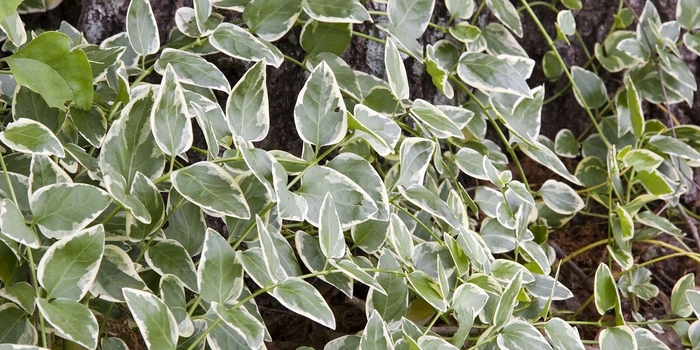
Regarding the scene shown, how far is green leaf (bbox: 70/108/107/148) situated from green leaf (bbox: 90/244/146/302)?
0.60ft

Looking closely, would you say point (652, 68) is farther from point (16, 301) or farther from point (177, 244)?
point (16, 301)

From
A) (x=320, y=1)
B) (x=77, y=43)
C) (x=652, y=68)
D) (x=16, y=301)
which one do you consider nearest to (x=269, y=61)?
(x=320, y=1)

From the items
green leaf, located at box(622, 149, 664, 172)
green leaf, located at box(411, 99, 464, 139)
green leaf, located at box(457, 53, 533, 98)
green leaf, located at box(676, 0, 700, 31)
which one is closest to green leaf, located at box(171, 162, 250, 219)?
green leaf, located at box(411, 99, 464, 139)

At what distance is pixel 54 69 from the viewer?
799mm

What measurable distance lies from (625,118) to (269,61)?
862mm

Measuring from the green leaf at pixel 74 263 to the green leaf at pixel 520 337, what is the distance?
0.51 m

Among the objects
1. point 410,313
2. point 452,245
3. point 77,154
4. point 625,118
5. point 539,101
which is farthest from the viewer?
point 625,118

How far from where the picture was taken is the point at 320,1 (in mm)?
1000

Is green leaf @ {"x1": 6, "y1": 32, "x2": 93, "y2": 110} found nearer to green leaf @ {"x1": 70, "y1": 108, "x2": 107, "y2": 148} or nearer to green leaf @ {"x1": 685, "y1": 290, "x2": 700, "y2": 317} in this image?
green leaf @ {"x1": 70, "y1": 108, "x2": 107, "y2": 148}

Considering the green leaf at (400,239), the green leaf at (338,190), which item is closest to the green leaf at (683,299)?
the green leaf at (400,239)

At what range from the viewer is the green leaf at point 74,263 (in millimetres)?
648

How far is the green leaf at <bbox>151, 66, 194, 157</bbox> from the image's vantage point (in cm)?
70

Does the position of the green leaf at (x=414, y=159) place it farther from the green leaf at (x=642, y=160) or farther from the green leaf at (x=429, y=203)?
the green leaf at (x=642, y=160)

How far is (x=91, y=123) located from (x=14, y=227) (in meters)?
0.26
